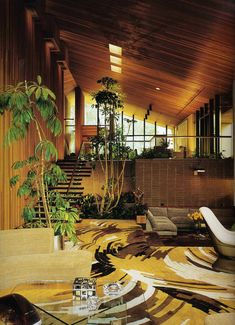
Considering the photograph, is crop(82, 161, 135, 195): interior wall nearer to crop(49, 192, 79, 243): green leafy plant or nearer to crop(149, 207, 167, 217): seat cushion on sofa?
crop(149, 207, 167, 217): seat cushion on sofa

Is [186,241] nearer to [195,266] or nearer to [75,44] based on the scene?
[195,266]

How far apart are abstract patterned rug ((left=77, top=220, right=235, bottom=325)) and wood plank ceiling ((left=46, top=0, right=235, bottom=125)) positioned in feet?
13.7

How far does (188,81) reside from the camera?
11.8 meters

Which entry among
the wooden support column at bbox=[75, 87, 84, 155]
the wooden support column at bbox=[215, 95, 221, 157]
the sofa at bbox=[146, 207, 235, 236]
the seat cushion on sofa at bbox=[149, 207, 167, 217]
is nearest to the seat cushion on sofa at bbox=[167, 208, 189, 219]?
the sofa at bbox=[146, 207, 235, 236]

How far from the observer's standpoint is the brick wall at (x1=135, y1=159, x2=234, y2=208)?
12453mm

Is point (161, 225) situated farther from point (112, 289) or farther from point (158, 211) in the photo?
point (112, 289)

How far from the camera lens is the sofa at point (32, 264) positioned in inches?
150

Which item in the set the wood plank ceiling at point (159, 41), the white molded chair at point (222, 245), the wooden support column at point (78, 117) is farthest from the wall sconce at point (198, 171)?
the wooden support column at point (78, 117)

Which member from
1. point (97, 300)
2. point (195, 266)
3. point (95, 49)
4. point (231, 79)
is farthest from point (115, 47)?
point (97, 300)

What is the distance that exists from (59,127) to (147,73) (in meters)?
8.58

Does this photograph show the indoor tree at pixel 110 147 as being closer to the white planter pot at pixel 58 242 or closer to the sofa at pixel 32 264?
the white planter pot at pixel 58 242

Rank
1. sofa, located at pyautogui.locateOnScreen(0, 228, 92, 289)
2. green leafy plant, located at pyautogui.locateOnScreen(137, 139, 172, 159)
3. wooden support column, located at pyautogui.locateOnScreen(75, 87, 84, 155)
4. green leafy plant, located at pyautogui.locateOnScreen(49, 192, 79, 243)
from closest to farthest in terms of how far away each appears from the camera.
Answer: sofa, located at pyautogui.locateOnScreen(0, 228, 92, 289), green leafy plant, located at pyautogui.locateOnScreen(49, 192, 79, 243), green leafy plant, located at pyautogui.locateOnScreen(137, 139, 172, 159), wooden support column, located at pyautogui.locateOnScreen(75, 87, 84, 155)

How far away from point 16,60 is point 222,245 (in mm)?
5702

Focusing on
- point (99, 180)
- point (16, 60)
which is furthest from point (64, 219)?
point (99, 180)
